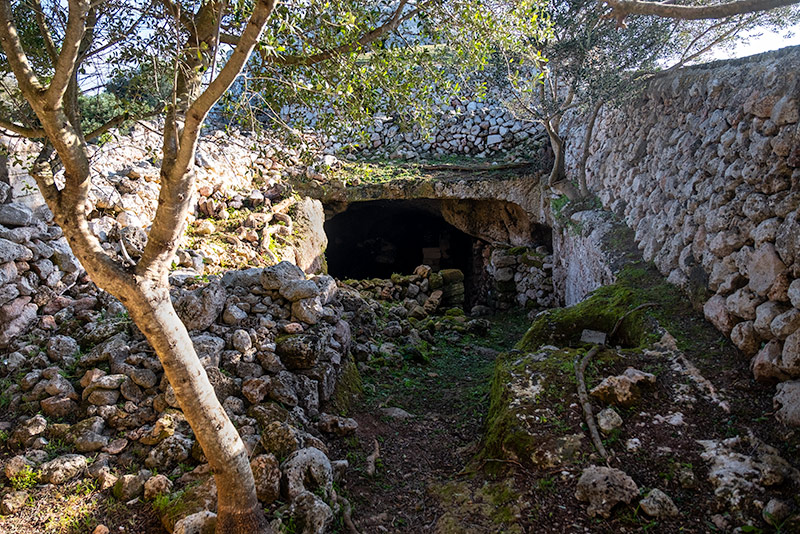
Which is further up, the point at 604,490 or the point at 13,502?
the point at 13,502

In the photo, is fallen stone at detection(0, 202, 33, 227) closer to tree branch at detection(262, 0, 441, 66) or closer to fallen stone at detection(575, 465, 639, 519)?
tree branch at detection(262, 0, 441, 66)

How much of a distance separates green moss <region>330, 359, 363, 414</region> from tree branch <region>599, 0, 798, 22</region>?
187 inches

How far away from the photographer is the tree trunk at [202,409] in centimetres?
302

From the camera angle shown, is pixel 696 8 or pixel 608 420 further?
pixel 608 420

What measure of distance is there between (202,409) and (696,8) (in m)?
4.95

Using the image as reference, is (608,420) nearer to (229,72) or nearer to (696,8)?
(696,8)

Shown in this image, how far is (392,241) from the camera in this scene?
18.2 meters

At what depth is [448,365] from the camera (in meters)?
7.68

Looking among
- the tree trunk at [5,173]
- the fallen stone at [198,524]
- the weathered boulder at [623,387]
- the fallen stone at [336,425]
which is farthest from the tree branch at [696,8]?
the tree trunk at [5,173]

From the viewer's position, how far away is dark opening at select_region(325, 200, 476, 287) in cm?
1635

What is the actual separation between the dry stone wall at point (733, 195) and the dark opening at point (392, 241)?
8.47m

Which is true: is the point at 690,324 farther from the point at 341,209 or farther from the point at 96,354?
the point at 341,209

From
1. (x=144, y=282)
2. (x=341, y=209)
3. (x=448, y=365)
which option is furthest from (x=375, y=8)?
(x=341, y=209)

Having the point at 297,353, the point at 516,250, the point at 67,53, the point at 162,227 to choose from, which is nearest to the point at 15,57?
the point at 67,53
